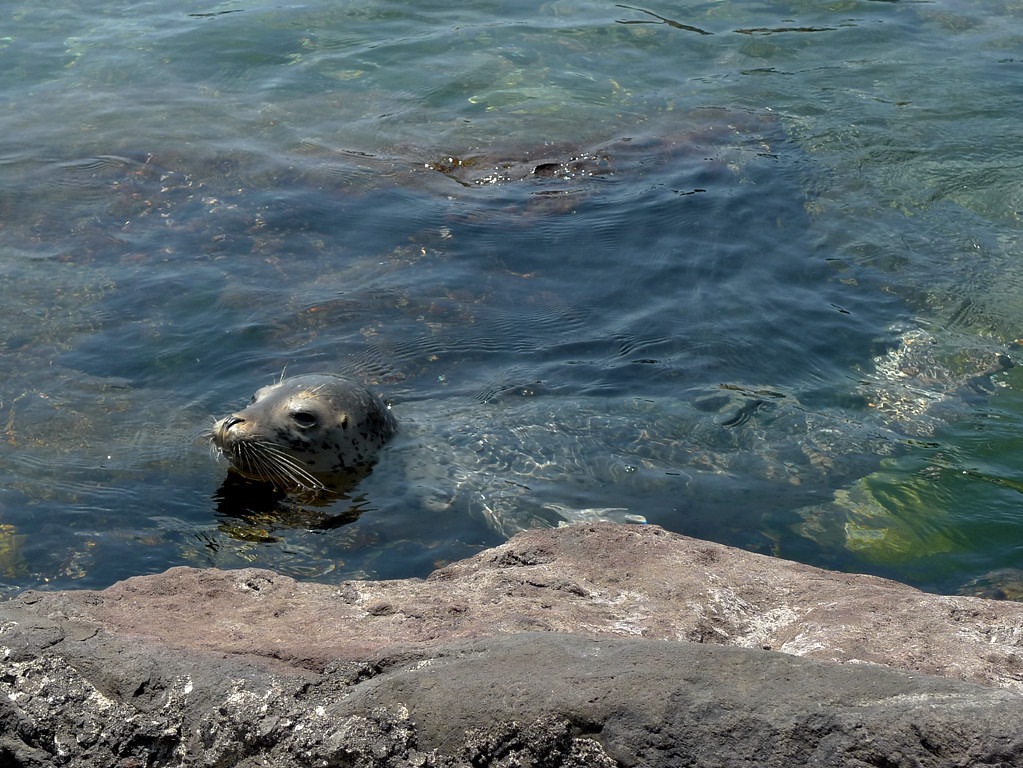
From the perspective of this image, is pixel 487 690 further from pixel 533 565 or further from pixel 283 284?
pixel 283 284

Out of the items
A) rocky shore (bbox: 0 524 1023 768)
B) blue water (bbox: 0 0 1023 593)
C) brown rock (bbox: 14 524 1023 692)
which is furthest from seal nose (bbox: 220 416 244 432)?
rocky shore (bbox: 0 524 1023 768)

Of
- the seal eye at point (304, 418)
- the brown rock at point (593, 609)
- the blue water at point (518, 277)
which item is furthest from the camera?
the seal eye at point (304, 418)

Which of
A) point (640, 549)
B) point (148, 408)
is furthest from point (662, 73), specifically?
point (640, 549)

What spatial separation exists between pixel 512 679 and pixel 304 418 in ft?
12.0

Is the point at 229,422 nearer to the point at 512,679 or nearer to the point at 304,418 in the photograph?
the point at 304,418

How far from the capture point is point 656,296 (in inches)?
312

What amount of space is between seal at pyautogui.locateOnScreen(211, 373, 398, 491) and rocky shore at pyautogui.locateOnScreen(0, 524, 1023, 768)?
79.7 inches

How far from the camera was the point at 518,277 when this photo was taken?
8148 mm

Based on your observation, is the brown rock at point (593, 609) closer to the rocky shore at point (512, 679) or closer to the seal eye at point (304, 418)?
the rocky shore at point (512, 679)

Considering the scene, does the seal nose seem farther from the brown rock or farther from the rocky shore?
the rocky shore

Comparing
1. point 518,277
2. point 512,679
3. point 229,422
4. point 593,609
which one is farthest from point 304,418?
point 512,679

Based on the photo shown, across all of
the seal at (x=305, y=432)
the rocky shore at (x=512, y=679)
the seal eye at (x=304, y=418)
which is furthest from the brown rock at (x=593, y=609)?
the seal eye at (x=304, y=418)

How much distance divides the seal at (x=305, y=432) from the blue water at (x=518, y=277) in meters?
0.18

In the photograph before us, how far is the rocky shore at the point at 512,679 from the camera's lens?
2348 millimetres
